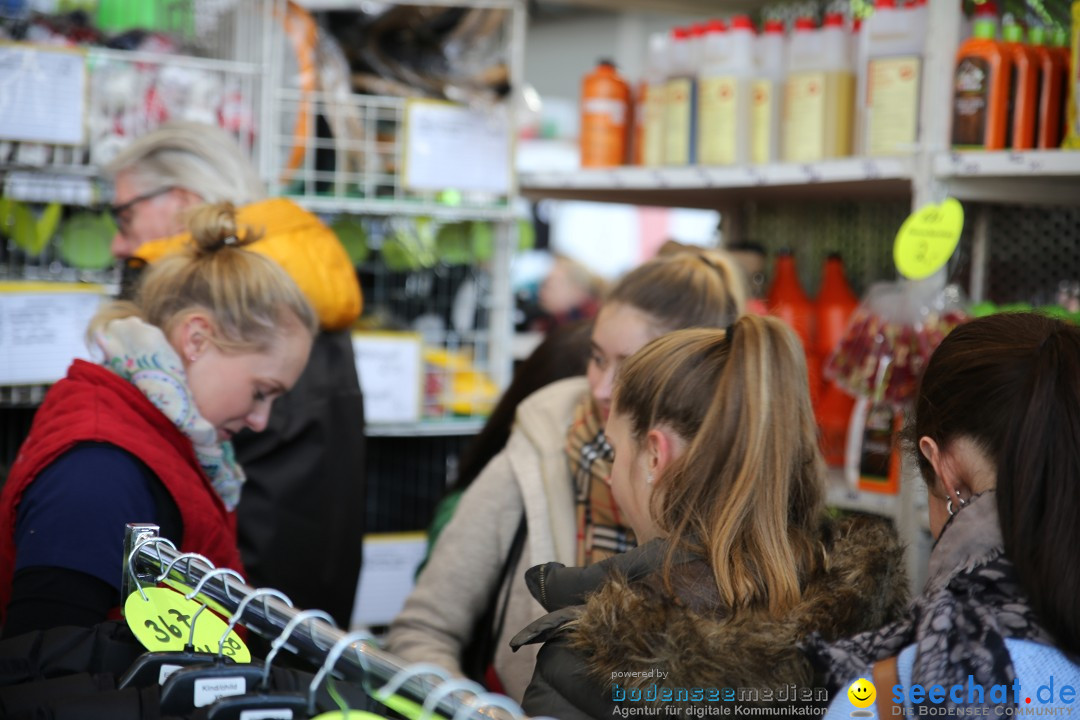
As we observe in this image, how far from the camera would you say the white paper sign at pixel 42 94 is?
2.56 metres

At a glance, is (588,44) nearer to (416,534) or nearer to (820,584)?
(416,534)

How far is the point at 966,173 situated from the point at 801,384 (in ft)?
2.78

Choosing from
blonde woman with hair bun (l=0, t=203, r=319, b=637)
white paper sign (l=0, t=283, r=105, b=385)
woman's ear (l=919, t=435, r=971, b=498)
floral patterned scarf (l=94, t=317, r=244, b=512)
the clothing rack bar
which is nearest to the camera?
the clothing rack bar

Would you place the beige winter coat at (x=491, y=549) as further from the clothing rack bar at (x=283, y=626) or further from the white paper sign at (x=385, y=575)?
the white paper sign at (x=385, y=575)

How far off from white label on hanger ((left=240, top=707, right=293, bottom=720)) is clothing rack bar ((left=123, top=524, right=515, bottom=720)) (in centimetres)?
6

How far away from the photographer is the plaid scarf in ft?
6.56

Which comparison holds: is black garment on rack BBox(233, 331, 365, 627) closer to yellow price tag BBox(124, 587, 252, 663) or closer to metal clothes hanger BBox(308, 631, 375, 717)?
yellow price tag BBox(124, 587, 252, 663)

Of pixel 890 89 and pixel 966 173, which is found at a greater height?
pixel 890 89

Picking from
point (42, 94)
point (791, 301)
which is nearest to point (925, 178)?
point (791, 301)

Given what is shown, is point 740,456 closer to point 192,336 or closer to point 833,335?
point 192,336

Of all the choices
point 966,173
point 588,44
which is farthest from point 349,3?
point 588,44

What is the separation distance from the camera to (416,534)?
323 cm

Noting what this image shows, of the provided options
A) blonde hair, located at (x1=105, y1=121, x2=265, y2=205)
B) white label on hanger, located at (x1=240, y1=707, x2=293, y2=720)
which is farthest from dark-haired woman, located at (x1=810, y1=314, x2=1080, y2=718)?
blonde hair, located at (x1=105, y1=121, x2=265, y2=205)

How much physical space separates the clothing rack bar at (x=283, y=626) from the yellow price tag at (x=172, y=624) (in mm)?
26
